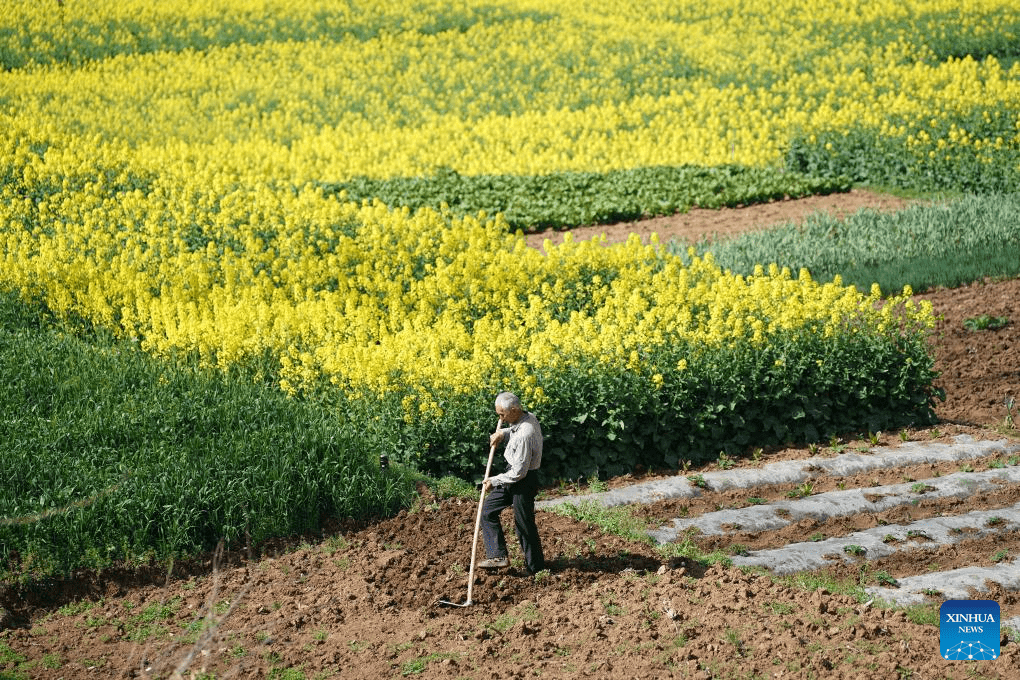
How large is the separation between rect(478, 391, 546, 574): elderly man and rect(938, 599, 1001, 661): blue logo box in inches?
101

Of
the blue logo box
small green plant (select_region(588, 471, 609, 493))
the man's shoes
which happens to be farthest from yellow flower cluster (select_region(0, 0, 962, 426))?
the blue logo box

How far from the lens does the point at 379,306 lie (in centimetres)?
1316

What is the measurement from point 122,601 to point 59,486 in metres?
1.30

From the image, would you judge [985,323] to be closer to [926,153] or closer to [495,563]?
[495,563]

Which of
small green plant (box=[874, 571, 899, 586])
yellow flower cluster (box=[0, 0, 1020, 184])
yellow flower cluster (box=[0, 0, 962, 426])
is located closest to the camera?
small green plant (box=[874, 571, 899, 586])

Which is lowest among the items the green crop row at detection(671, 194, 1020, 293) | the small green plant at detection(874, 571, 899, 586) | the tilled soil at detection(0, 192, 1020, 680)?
the small green plant at detection(874, 571, 899, 586)

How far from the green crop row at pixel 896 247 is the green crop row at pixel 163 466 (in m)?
7.38

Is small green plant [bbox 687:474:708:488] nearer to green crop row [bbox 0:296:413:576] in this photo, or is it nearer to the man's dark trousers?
the man's dark trousers

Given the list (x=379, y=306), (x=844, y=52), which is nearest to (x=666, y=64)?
(x=844, y=52)

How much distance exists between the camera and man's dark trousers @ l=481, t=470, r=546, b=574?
7691 mm

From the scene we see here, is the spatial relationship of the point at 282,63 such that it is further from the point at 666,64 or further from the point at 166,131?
the point at 666,64

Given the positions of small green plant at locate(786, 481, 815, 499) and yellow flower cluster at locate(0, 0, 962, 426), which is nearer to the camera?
small green plant at locate(786, 481, 815, 499)

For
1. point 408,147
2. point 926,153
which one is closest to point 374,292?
point 408,147

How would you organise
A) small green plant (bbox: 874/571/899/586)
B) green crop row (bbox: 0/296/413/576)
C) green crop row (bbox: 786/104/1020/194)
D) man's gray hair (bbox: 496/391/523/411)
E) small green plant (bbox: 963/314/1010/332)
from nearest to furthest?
man's gray hair (bbox: 496/391/523/411)
small green plant (bbox: 874/571/899/586)
green crop row (bbox: 0/296/413/576)
small green plant (bbox: 963/314/1010/332)
green crop row (bbox: 786/104/1020/194)
